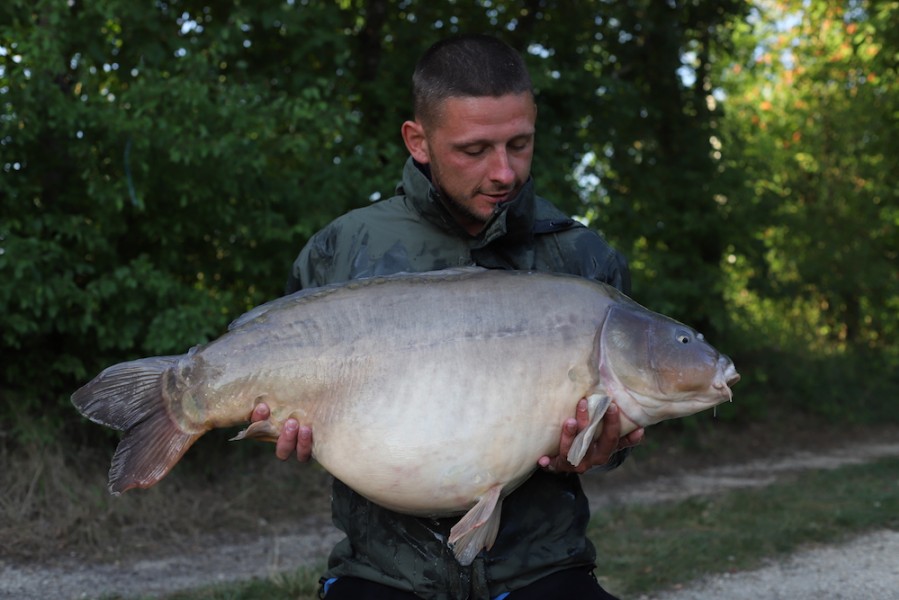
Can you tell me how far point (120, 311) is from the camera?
6.81 meters

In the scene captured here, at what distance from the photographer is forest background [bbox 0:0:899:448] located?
21.2ft

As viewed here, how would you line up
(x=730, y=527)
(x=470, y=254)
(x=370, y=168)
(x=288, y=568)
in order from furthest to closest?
(x=370, y=168) < (x=730, y=527) < (x=288, y=568) < (x=470, y=254)

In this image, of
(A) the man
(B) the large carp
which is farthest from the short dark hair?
(B) the large carp

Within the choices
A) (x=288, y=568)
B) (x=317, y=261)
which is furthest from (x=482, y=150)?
(x=288, y=568)

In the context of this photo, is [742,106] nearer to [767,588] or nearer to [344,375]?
[767,588]

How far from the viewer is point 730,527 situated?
23.2 feet

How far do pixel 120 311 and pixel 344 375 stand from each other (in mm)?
4755

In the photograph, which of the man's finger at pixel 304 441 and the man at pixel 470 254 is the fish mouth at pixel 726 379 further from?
the man's finger at pixel 304 441

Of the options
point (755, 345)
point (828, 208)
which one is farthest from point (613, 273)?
point (828, 208)

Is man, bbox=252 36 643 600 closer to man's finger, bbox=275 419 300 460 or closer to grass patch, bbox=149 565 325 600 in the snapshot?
man's finger, bbox=275 419 300 460

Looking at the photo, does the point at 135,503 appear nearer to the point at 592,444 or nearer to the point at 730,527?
the point at 730,527

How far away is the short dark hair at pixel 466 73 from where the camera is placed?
8.97 feet

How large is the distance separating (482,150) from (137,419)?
1163mm

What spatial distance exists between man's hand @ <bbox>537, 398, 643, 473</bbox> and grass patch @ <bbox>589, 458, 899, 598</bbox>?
10.5 feet
